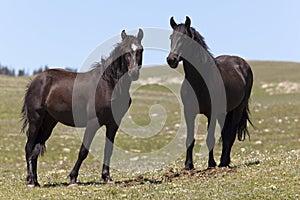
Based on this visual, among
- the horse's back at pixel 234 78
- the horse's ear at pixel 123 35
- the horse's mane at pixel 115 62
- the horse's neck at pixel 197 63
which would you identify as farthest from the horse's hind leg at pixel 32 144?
the horse's back at pixel 234 78

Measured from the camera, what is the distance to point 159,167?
17.7m

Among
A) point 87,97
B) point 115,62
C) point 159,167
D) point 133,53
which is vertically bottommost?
point 159,167

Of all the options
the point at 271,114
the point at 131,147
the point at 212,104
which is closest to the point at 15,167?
the point at 131,147

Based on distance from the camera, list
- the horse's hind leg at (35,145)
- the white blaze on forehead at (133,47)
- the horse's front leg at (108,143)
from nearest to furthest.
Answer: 1. the white blaze on forehead at (133,47)
2. the horse's front leg at (108,143)
3. the horse's hind leg at (35,145)

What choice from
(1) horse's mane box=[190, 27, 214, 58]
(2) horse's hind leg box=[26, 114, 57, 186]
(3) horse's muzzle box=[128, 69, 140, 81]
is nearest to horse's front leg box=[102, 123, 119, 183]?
(3) horse's muzzle box=[128, 69, 140, 81]

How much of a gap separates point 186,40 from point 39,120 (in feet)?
13.6

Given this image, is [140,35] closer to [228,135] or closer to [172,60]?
[172,60]

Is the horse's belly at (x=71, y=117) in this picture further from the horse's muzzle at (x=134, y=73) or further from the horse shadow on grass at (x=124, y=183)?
the horse's muzzle at (x=134, y=73)

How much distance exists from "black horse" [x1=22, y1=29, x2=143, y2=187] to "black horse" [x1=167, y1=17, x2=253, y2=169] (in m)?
1.13

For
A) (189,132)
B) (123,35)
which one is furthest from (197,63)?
(123,35)

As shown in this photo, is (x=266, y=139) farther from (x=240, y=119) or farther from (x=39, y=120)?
(x=39, y=120)

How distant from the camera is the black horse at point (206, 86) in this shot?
13.0 metres

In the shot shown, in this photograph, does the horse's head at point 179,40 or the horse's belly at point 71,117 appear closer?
the horse's head at point 179,40

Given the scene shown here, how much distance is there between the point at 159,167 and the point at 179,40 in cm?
610
